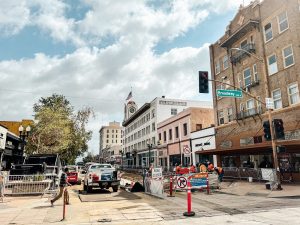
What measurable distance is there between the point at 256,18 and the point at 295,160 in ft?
47.5

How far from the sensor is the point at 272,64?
1045 inches

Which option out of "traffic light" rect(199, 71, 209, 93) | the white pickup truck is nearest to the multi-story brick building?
"traffic light" rect(199, 71, 209, 93)

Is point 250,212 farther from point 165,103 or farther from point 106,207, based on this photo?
point 165,103

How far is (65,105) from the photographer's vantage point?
1954 inches

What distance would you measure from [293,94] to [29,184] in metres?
21.5

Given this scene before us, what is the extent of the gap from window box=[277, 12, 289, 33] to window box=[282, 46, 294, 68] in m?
1.88

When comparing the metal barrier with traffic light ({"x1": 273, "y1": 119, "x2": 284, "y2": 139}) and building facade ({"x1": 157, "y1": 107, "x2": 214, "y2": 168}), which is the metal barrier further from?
building facade ({"x1": 157, "y1": 107, "x2": 214, "y2": 168})

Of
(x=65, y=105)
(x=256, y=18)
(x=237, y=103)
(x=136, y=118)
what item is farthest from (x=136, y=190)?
(x=136, y=118)

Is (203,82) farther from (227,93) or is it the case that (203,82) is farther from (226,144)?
(226,144)

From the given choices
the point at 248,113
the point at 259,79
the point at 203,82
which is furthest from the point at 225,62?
the point at 203,82

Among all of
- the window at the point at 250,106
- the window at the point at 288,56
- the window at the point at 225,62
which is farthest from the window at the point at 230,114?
the window at the point at 288,56

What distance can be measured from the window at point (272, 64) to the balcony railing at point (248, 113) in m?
3.70

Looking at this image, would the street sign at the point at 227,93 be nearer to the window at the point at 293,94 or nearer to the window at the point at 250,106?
the window at the point at 293,94

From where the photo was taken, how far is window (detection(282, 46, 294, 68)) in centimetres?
2425
